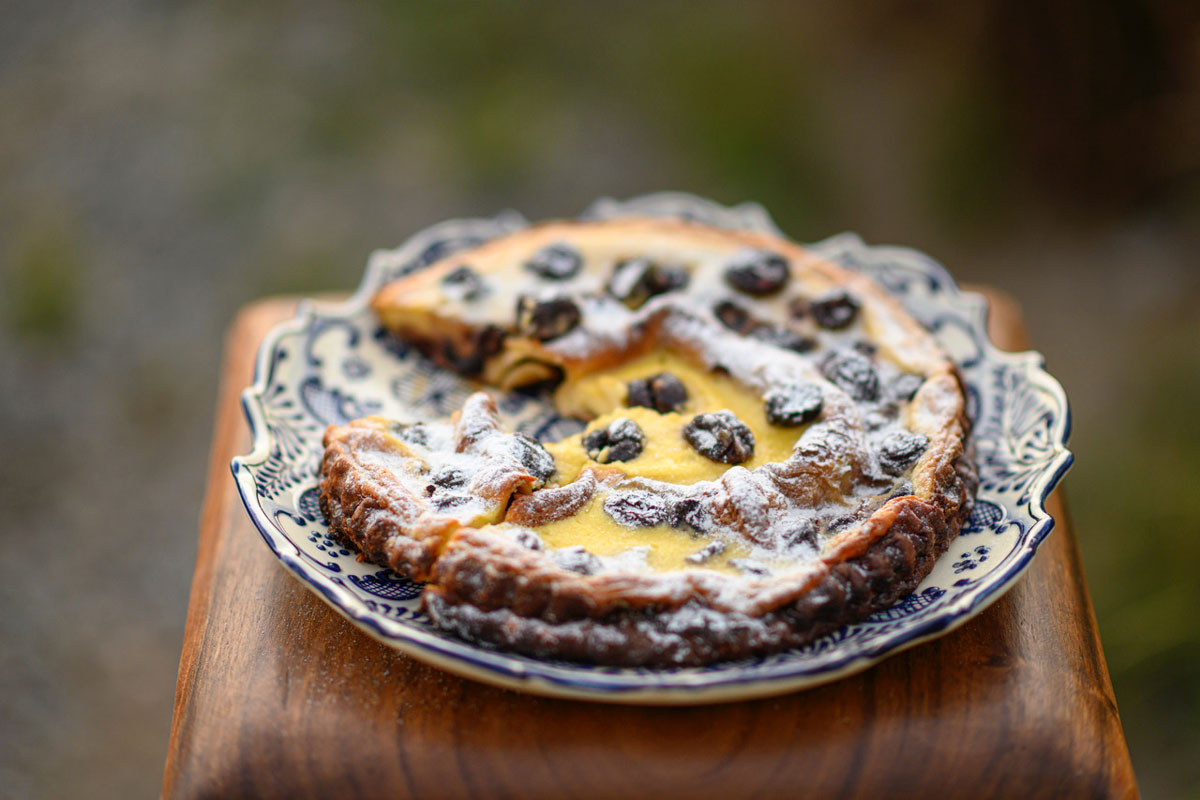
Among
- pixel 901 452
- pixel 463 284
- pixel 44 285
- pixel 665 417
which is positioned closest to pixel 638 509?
pixel 665 417

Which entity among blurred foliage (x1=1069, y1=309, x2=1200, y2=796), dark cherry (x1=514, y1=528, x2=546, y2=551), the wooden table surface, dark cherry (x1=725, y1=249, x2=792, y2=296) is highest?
dark cherry (x1=725, y1=249, x2=792, y2=296)

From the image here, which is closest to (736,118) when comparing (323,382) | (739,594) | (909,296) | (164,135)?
(909,296)

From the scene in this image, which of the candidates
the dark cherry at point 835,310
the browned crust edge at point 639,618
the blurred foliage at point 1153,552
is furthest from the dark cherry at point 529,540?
the blurred foliage at point 1153,552

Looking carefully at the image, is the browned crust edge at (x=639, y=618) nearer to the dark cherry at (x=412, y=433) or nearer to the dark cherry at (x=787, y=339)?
the dark cherry at (x=412, y=433)

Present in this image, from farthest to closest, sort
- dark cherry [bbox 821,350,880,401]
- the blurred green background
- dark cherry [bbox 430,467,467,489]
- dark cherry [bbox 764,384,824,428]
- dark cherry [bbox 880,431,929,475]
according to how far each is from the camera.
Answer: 1. the blurred green background
2. dark cherry [bbox 821,350,880,401]
3. dark cherry [bbox 764,384,824,428]
4. dark cherry [bbox 880,431,929,475]
5. dark cherry [bbox 430,467,467,489]

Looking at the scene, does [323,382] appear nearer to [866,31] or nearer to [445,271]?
[445,271]

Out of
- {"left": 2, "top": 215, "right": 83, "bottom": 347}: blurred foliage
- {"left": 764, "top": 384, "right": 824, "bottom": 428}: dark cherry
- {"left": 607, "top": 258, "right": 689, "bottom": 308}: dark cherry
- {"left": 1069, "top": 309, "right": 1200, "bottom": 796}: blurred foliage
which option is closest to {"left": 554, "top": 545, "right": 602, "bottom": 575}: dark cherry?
{"left": 764, "top": 384, "right": 824, "bottom": 428}: dark cherry

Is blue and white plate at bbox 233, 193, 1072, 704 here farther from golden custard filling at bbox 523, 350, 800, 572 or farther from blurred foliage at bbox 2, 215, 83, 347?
blurred foliage at bbox 2, 215, 83, 347

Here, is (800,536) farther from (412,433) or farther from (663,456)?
(412,433)
